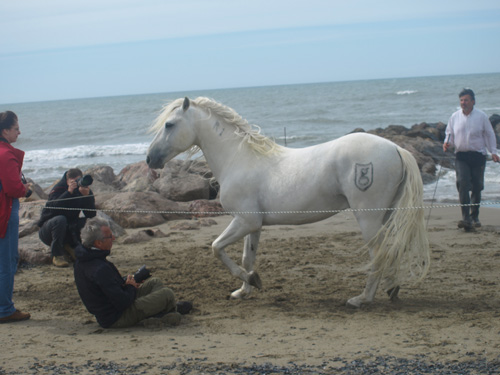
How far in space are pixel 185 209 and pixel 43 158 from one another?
18.5m

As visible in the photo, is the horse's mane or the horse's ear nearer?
the horse's ear

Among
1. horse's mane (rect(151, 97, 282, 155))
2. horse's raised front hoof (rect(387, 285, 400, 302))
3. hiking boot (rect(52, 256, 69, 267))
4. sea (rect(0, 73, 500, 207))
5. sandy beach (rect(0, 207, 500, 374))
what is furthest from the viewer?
sea (rect(0, 73, 500, 207))

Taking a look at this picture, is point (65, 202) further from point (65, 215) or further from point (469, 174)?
point (469, 174)

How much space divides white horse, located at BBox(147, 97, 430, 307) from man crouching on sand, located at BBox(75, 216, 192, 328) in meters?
0.85

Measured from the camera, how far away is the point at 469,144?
808cm

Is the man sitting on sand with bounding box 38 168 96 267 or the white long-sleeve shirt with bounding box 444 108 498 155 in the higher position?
the white long-sleeve shirt with bounding box 444 108 498 155

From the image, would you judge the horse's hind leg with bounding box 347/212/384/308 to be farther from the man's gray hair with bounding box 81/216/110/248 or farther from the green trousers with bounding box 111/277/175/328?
the man's gray hair with bounding box 81/216/110/248

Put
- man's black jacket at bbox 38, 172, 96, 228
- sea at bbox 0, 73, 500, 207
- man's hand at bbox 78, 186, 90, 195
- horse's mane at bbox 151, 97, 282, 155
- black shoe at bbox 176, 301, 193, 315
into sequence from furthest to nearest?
sea at bbox 0, 73, 500, 207 → man's black jacket at bbox 38, 172, 96, 228 → man's hand at bbox 78, 186, 90, 195 → horse's mane at bbox 151, 97, 282, 155 → black shoe at bbox 176, 301, 193, 315

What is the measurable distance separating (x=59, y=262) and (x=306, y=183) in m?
3.76

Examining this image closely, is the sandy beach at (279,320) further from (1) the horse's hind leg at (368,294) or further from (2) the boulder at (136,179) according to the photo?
(2) the boulder at (136,179)

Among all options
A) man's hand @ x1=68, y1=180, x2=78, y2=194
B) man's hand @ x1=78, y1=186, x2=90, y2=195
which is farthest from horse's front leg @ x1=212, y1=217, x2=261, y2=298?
man's hand @ x1=68, y1=180, x2=78, y2=194

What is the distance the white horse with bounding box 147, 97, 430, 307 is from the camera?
498cm

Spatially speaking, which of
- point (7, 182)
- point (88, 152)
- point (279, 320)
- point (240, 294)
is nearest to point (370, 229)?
point (279, 320)

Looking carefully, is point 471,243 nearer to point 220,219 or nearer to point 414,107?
point 220,219
